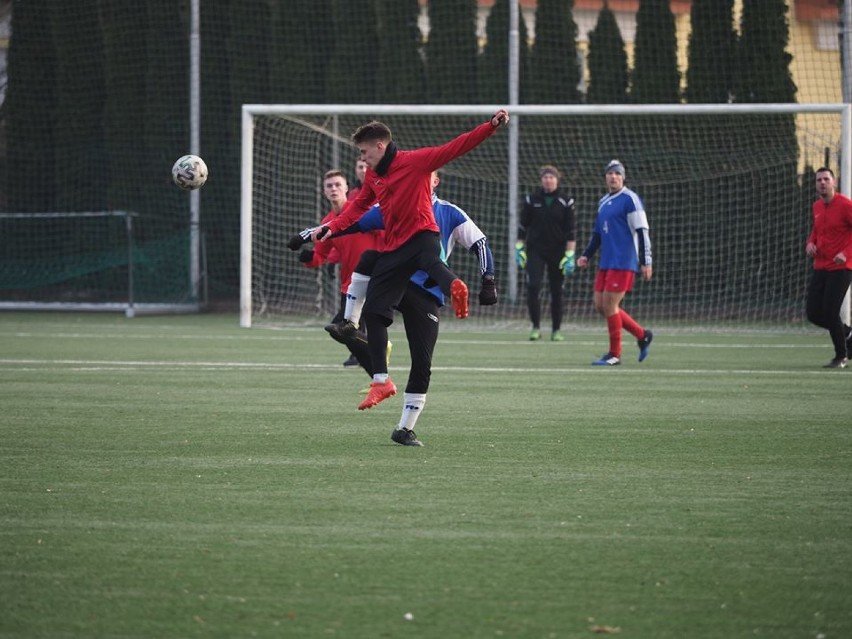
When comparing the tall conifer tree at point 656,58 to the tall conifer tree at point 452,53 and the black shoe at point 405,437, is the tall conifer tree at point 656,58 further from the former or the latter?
the black shoe at point 405,437

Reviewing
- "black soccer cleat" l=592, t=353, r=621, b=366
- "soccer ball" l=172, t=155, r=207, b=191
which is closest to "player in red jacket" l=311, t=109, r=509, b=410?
"soccer ball" l=172, t=155, r=207, b=191

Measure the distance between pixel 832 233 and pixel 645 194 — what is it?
30.5 feet

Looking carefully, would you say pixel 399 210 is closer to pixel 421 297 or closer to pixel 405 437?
pixel 421 297

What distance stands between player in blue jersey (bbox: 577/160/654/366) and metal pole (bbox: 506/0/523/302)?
702 centimetres

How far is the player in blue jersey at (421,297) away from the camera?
795 centimetres

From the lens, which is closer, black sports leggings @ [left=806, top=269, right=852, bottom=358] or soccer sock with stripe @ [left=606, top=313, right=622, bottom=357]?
black sports leggings @ [left=806, top=269, right=852, bottom=358]

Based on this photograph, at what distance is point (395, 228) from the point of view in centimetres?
814

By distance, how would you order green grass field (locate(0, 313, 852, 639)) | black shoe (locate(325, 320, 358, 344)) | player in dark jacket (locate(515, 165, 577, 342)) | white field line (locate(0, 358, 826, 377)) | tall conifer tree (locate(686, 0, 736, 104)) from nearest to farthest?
green grass field (locate(0, 313, 852, 639)) → black shoe (locate(325, 320, 358, 344)) → white field line (locate(0, 358, 826, 377)) → player in dark jacket (locate(515, 165, 577, 342)) → tall conifer tree (locate(686, 0, 736, 104))

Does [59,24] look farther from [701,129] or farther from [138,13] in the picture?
[701,129]

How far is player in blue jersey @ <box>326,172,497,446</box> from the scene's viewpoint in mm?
7949

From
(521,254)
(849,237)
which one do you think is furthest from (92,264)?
(849,237)

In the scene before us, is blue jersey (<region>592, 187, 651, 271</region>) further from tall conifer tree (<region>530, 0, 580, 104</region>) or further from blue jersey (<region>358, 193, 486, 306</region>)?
tall conifer tree (<region>530, 0, 580, 104</region>)

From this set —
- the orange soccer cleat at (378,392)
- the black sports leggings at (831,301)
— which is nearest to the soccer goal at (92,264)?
the black sports leggings at (831,301)

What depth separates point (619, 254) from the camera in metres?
14.4
